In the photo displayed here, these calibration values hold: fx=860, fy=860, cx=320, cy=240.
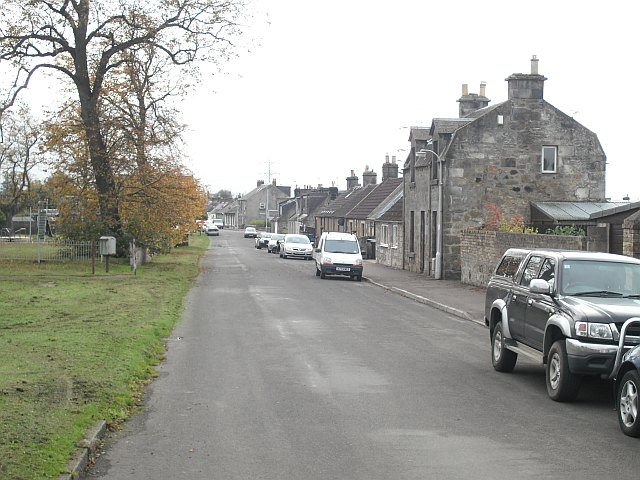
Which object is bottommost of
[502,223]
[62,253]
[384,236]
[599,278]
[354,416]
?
[354,416]

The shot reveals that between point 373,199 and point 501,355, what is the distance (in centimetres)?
5134

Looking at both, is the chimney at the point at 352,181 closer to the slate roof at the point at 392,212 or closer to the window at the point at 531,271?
the slate roof at the point at 392,212

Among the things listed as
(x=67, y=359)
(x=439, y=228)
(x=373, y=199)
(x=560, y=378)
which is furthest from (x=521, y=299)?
(x=373, y=199)

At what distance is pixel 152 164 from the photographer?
37.2m

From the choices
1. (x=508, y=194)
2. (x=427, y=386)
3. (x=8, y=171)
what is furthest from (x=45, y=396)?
(x=8, y=171)

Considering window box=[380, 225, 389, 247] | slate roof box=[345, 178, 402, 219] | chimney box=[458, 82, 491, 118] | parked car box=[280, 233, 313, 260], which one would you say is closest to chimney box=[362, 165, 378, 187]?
slate roof box=[345, 178, 402, 219]

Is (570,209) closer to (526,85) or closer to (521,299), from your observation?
(526,85)

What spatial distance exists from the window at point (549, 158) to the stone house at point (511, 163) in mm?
41

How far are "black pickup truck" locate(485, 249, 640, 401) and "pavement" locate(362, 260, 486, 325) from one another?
7.24 metres

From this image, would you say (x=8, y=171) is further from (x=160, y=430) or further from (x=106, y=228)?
(x=160, y=430)

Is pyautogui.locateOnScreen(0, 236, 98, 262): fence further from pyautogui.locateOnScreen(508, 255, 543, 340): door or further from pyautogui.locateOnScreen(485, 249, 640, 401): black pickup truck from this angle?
pyautogui.locateOnScreen(508, 255, 543, 340): door

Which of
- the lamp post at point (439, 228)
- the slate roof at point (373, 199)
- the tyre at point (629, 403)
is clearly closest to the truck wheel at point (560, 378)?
the tyre at point (629, 403)

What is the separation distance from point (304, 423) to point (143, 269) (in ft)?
97.3

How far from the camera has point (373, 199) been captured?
64000mm
